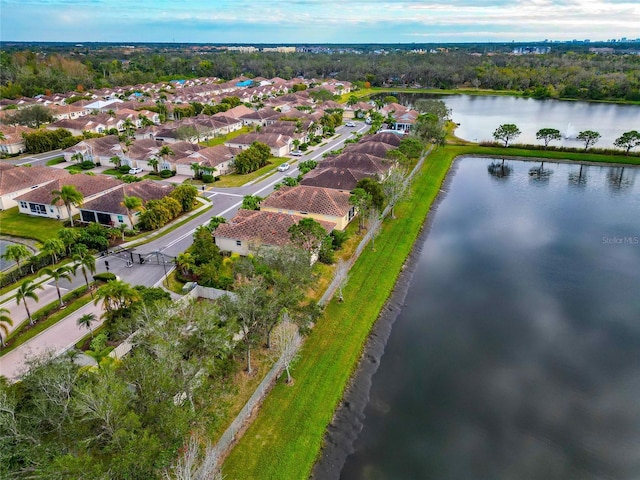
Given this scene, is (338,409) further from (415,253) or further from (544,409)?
(415,253)

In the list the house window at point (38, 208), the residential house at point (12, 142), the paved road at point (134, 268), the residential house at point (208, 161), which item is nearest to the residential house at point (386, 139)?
the paved road at point (134, 268)

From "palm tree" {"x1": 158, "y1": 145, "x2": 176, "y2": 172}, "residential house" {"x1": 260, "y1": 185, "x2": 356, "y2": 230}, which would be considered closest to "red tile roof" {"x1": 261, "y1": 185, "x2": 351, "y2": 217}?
"residential house" {"x1": 260, "y1": 185, "x2": 356, "y2": 230}

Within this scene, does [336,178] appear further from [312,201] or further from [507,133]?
[507,133]

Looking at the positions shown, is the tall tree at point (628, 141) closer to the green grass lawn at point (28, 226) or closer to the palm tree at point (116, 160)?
the palm tree at point (116, 160)

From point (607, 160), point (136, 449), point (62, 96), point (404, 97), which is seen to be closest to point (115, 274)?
point (136, 449)

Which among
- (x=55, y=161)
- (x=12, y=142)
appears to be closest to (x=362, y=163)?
(x=55, y=161)

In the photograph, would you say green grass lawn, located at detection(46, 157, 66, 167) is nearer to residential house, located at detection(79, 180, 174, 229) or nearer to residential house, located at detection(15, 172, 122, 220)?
residential house, located at detection(15, 172, 122, 220)
